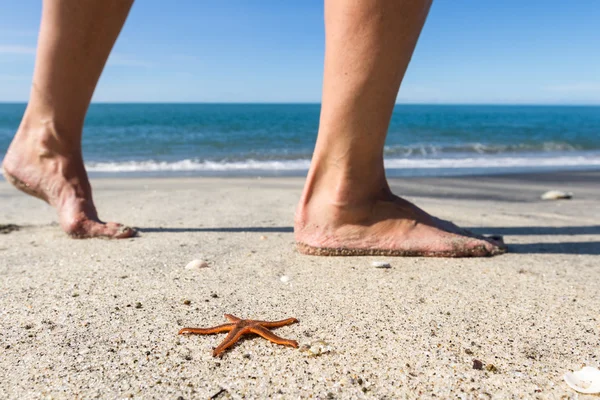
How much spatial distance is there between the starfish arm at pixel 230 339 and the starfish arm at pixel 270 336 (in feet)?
0.08

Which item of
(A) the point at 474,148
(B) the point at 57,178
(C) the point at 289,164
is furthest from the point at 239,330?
(A) the point at 474,148

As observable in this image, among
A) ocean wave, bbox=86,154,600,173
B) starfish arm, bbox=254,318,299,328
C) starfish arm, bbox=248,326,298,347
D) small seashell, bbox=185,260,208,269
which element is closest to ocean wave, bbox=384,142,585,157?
ocean wave, bbox=86,154,600,173

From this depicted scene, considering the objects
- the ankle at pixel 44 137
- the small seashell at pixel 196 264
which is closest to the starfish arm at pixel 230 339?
the small seashell at pixel 196 264

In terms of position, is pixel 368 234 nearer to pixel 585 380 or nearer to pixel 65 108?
pixel 585 380

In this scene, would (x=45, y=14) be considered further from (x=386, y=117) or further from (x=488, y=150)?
(x=488, y=150)

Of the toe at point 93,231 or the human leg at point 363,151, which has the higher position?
the human leg at point 363,151

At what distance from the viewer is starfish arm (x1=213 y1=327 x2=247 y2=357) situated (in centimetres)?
101

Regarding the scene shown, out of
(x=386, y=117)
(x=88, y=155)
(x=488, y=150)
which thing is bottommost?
(x=88, y=155)

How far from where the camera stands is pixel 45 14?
1.96m

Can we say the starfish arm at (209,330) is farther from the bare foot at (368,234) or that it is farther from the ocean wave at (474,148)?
the ocean wave at (474,148)

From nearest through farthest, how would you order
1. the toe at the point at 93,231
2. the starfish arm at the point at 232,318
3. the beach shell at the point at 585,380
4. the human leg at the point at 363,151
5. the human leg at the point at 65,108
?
the beach shell at the point at 585,380 → the starfish arm at the point at 232,318 → the human leg at the point at 363,151 → the human leg at the point at 65,108 → the toe at the point at 93,231

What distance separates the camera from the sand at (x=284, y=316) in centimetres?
92

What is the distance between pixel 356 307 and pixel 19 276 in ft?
3.75

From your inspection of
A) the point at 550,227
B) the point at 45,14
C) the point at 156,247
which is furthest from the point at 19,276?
the point at 550,227
